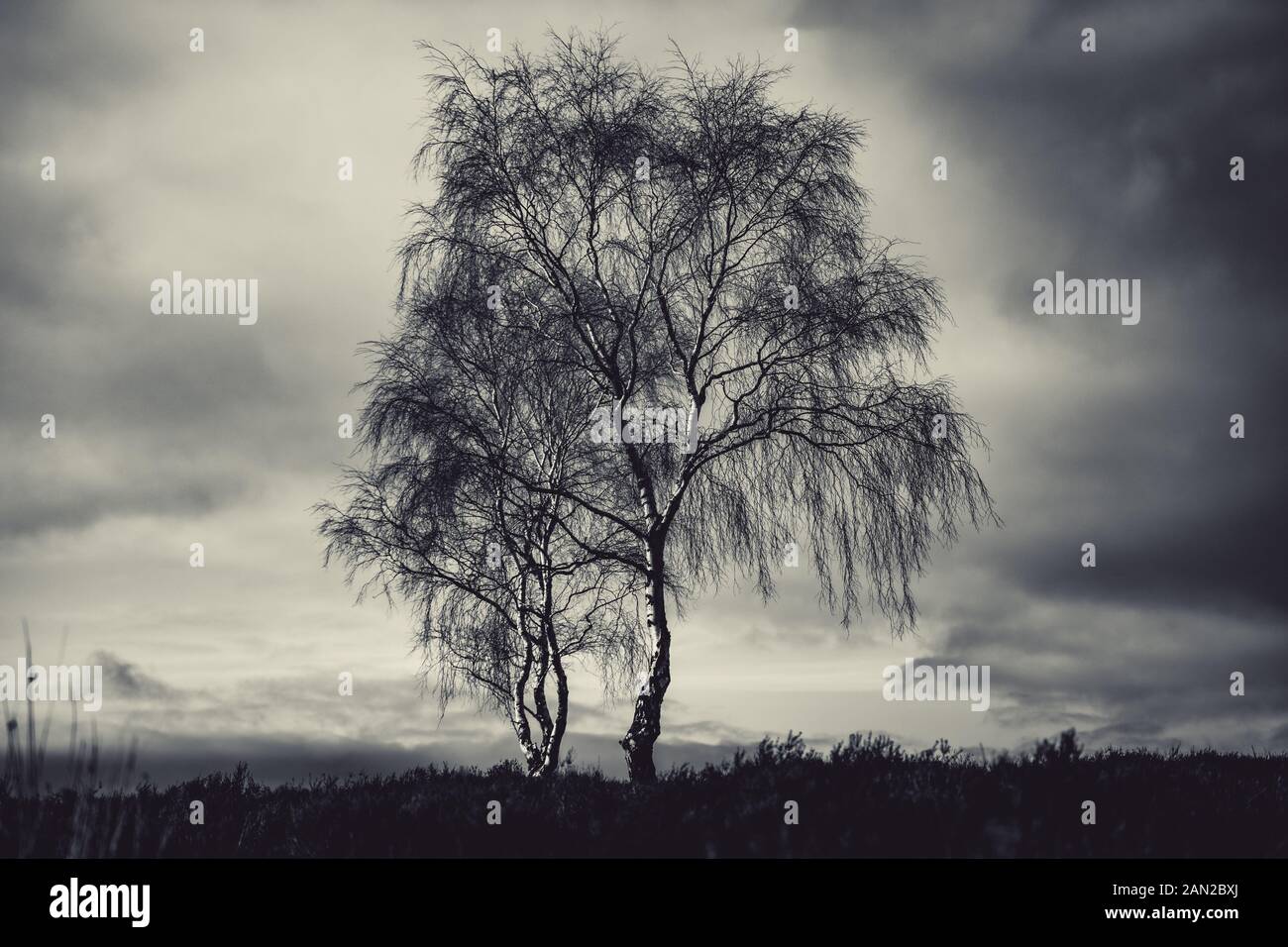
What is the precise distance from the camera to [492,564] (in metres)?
16.6

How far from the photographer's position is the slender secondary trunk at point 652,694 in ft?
41.1

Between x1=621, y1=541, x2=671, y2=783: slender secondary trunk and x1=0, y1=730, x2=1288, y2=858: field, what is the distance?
2.12 ft

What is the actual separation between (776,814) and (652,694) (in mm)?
4301

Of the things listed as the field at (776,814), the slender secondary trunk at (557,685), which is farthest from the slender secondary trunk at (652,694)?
the slender secondary trunk at (557,685)

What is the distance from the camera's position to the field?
25.9 ft

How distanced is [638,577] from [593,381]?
9.98ft

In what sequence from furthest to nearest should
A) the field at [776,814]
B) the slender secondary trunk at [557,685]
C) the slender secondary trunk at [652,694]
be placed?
1. the slender secondary trunk at [557,685]
2. the slender secondary trunk at [652,694]
3. the field at [776,814]

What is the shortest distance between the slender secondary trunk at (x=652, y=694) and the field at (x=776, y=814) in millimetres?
647

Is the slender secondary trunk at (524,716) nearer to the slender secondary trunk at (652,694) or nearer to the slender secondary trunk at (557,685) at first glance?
the slender secondary trunk at (557,685)

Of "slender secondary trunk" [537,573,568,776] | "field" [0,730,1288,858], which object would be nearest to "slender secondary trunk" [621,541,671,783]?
"field" [0,730,1288,858]

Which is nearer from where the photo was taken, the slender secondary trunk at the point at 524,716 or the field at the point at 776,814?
the field at the point at 776,814

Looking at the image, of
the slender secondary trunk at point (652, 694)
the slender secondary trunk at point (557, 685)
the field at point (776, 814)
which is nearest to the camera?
the field at point (776, 814)

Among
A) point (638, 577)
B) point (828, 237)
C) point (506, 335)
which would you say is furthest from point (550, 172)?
point (638, 577)
